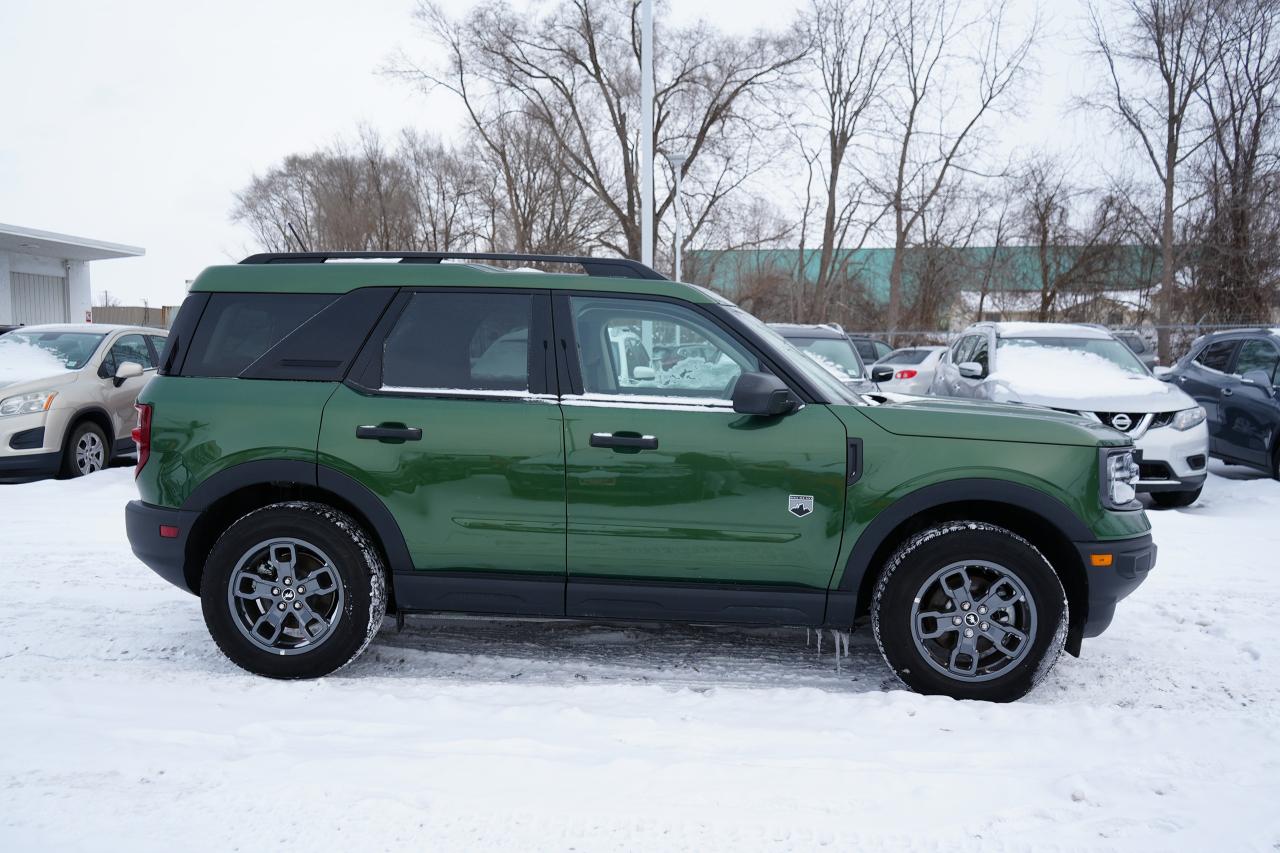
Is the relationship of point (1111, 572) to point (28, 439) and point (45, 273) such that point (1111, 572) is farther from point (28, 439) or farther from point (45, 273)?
point (45, 273)

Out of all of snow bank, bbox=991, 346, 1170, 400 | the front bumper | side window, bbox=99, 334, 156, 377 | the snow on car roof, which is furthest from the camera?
the snow on car roof

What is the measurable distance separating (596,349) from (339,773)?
2051 millimetres

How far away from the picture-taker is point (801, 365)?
13.7 feet

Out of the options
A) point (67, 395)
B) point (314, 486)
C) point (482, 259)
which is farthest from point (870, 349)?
point (314, 486)

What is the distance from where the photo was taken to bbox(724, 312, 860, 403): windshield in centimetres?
408

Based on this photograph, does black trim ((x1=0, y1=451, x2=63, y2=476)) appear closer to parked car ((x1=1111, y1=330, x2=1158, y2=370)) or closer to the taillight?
the taillight

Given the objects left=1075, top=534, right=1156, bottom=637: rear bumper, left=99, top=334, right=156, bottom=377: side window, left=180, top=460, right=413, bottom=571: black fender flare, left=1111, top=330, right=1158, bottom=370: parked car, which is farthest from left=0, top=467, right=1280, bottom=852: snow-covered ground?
left=1111, top=330, right=1158, bottom=370: parked car

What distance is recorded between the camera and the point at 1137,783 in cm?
324

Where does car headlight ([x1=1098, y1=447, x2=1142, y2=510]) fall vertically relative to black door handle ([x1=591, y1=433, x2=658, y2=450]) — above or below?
below

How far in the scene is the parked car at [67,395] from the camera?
29.8ft

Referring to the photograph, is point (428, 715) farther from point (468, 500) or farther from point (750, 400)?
point (750, 400)

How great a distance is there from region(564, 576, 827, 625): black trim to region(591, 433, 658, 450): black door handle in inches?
23.6

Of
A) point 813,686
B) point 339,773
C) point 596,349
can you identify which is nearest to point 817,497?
point 813,686

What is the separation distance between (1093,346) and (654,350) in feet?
25.6
